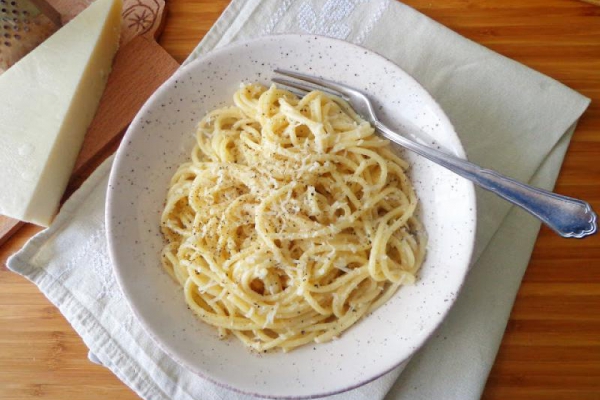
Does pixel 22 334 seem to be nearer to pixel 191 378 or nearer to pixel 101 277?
pixel 101 277

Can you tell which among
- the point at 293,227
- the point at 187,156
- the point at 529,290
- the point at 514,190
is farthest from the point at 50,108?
the point at 529,290

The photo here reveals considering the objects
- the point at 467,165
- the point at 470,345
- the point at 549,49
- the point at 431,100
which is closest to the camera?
the point at 467,165

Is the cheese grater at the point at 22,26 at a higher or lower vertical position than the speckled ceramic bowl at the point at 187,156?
higher

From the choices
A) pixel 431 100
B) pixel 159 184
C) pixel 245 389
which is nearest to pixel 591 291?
pixel 431 100

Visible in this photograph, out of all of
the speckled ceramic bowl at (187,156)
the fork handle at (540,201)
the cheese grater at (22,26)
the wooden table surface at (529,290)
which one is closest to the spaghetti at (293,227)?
the speckled ceramic bowl at (187,156)

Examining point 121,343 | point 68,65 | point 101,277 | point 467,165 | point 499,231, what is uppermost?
point 68,65

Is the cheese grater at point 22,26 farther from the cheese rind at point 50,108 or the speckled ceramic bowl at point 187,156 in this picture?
the speckled ceramic bowl at point 187,156
